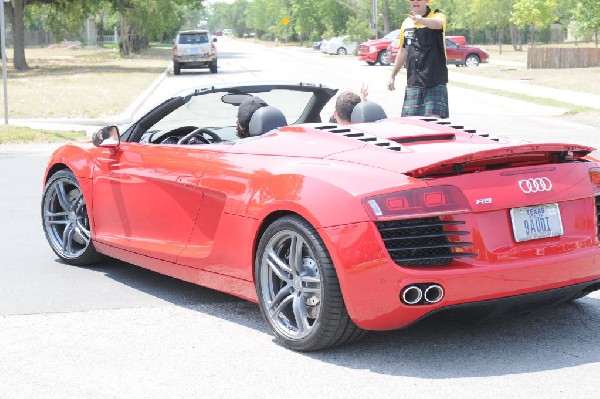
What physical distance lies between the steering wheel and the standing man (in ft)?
10.4

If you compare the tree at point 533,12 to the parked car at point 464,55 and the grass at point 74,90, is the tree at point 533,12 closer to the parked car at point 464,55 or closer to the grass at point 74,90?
the parked car at point 464,55

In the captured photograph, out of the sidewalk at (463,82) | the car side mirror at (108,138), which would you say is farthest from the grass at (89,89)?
the car side mirror at (108,138)

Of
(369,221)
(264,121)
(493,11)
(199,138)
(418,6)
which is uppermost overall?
(493,11)

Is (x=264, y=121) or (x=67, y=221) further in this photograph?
(x=67, y=221)

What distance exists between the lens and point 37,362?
5.14 metres

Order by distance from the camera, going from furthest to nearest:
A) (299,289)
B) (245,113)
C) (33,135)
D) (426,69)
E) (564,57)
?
(564,57) < (33,135) < (426,69) < (245,113) < (299,289)

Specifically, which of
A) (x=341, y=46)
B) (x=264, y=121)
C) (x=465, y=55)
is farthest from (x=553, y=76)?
(x=341, y=46)

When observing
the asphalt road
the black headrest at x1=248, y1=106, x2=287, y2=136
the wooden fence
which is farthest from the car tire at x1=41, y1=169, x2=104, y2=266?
the wooden fence

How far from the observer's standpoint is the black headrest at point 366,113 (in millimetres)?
6145

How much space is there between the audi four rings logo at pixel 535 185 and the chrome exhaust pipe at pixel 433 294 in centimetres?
66

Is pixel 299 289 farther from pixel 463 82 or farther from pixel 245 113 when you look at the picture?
pixel 463 82

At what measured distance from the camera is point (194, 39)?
46719 millimetres

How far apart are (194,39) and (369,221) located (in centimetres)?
4292

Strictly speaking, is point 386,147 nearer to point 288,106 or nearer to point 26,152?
point 288,106
